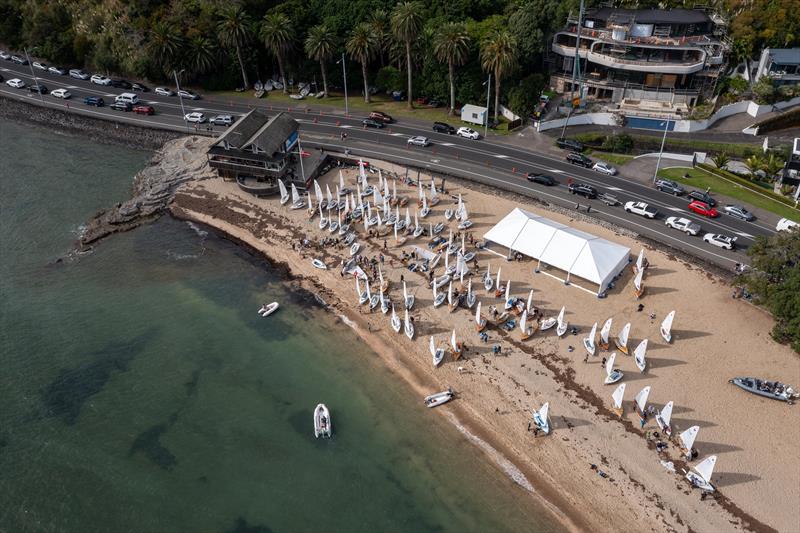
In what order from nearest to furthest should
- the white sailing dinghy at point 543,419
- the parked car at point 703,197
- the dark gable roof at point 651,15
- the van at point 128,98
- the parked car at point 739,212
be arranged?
the white sailing dinghy at point 543,419, the parked car at point 739,212, the parked car at point 703,197, the dark gable roof at point 651,15, the van at point 128,98

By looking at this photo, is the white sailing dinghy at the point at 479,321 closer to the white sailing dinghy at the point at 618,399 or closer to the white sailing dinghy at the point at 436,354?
the white sailing dinghy at the point at 436,354

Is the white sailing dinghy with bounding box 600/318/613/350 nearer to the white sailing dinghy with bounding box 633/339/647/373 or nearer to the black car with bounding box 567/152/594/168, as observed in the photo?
the white sailing dinghy with bounding box 633/339/647/373

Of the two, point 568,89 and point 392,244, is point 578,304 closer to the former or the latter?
point 392,244

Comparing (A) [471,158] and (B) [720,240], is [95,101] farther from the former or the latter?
(B) [720,240]

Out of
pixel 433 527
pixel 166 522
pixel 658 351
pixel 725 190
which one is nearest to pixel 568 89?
pixel 725 190

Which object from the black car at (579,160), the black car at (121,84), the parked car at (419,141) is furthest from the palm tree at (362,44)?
the black car at (121,84)

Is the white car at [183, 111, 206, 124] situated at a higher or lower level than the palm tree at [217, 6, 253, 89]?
lower

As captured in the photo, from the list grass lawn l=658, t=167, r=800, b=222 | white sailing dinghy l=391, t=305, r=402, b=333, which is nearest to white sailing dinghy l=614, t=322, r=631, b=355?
white sailing dinghy l=391, t=305, r=402, b=333
